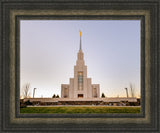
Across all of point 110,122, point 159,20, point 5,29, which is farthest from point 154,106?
point 5,29

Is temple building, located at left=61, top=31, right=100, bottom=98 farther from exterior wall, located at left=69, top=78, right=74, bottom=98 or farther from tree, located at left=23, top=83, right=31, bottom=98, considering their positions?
tree, located at left=23, top=83, right=31, bottom=98

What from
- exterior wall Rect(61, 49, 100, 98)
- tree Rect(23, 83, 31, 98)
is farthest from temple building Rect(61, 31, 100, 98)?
tree Rect(23, 83, 31, 98)

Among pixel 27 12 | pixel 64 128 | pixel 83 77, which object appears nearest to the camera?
pixel 64 128

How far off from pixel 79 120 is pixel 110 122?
1.06 meters

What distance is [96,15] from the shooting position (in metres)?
5.93

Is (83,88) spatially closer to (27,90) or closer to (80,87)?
(80,87)

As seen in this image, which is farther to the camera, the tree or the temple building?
the temple building

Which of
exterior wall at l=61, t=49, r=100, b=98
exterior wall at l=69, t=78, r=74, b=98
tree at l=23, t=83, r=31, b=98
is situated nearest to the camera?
tree at l=23, t=83, r=31, b=98

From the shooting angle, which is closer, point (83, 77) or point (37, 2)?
point (37, 2)

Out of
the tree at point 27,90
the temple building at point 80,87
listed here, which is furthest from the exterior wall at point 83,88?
the tree at point 27,90

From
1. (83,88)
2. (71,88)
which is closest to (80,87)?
(83,88)

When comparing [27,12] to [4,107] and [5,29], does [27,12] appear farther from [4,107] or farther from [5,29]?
[4,107]

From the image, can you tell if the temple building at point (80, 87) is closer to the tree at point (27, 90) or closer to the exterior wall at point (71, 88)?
the exterior wall at point (71, 88)

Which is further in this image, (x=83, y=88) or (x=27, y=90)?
(x=83, y=88)
